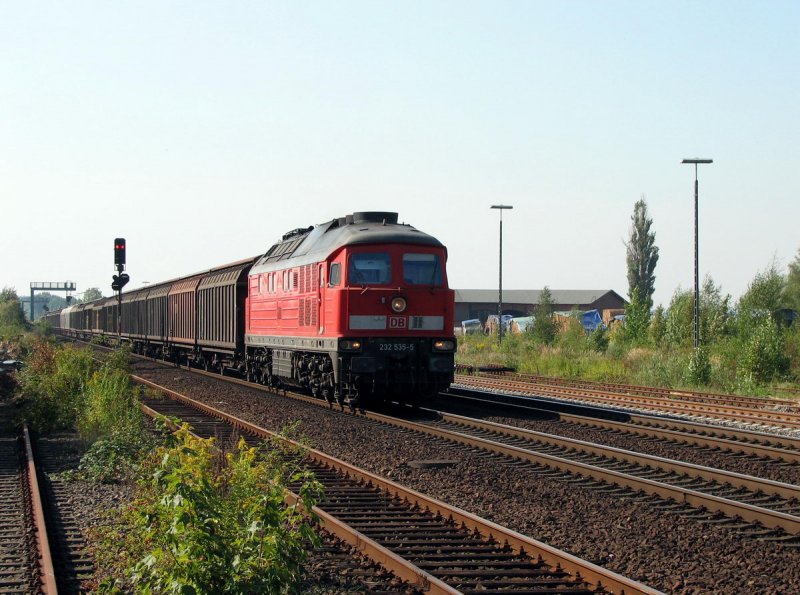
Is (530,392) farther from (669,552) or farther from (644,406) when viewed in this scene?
(669,552)

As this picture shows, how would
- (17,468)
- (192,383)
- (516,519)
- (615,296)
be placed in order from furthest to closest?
(615,296), (192,383), (17,468), (516,519)

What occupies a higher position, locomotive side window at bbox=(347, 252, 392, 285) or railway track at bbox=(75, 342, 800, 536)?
locomotive side window at bbox=(347, 252, 392, 285)

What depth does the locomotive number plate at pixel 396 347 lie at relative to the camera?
17750 mm

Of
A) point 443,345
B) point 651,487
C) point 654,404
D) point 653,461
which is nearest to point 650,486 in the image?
point 651,487

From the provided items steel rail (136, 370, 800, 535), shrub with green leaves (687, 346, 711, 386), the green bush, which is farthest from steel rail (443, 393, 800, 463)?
shrub with green leaves (687, 346, 711, 386)

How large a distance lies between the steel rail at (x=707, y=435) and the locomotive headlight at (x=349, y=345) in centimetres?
397

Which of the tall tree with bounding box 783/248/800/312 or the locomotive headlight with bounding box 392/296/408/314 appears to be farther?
the tall tree with bounding box 783/248/800/312

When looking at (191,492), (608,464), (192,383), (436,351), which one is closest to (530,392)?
(436,351)

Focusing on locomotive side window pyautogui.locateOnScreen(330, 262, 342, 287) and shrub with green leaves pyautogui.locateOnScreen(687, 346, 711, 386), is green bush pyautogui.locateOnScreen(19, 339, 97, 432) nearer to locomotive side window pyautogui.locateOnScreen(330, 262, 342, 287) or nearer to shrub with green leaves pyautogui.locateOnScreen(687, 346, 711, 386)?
locomotive side window pyautogui.locateOnScreen(330, 262, 342, 287)

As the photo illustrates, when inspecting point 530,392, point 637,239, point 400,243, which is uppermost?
point 637,239

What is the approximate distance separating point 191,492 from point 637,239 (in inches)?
3318

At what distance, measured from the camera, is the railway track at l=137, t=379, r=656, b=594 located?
6707 millimetres

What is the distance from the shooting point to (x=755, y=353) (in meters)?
24.9

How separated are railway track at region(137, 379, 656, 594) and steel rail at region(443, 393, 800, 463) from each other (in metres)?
5.78
